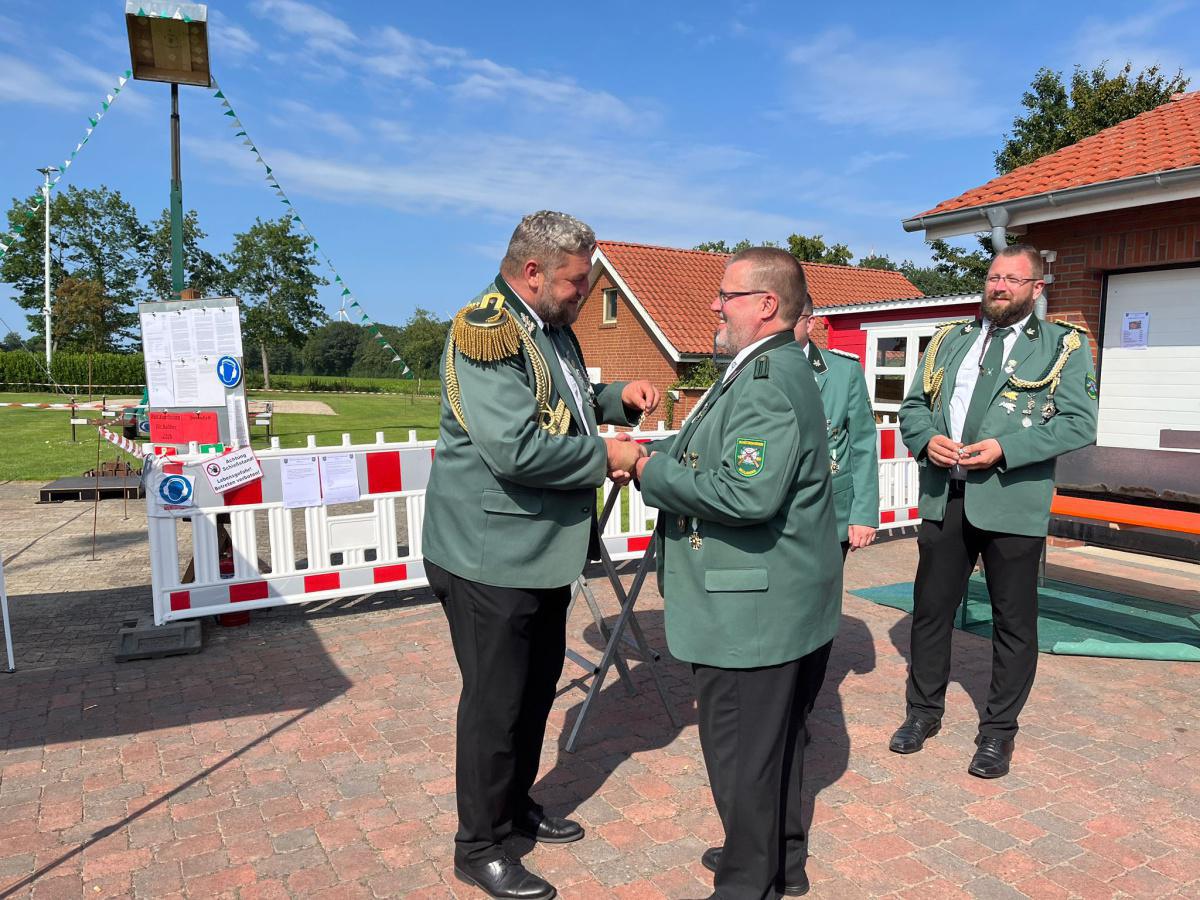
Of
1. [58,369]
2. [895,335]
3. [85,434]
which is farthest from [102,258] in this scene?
[895,335]

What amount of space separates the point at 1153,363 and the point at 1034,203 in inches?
71.2

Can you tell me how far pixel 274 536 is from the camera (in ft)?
18.5

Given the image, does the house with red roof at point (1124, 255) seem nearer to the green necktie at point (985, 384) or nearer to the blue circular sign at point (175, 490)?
the green necktie at point (985, 384)

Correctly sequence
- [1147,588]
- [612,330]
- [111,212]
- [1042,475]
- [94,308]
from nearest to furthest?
[1042,475] → [1147,588] → [612,330] → [94,308] → [111,212]

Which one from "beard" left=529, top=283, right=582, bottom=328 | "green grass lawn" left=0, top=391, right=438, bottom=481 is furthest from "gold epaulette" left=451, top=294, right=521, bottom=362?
"green grass lawn" left=0, top=391, right=438, bottom=481

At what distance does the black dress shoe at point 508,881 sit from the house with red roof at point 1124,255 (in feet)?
21.7

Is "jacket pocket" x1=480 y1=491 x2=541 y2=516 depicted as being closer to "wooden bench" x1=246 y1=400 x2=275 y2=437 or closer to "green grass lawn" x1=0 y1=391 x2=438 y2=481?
"green grass lawn" x1=0 y1=391 x2=438 y2=481

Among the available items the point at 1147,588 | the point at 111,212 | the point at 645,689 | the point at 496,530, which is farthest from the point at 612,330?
the point at 111,212

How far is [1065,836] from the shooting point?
119 inches

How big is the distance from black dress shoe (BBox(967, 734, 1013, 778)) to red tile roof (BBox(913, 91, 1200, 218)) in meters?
5.17

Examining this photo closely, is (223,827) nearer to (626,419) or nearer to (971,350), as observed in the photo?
(626,419)

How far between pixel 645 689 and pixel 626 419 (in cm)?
190

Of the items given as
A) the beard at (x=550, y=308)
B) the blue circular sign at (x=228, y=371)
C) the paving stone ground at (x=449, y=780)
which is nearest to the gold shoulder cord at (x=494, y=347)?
the beard at (x=550, y=308)

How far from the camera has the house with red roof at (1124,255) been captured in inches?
277
